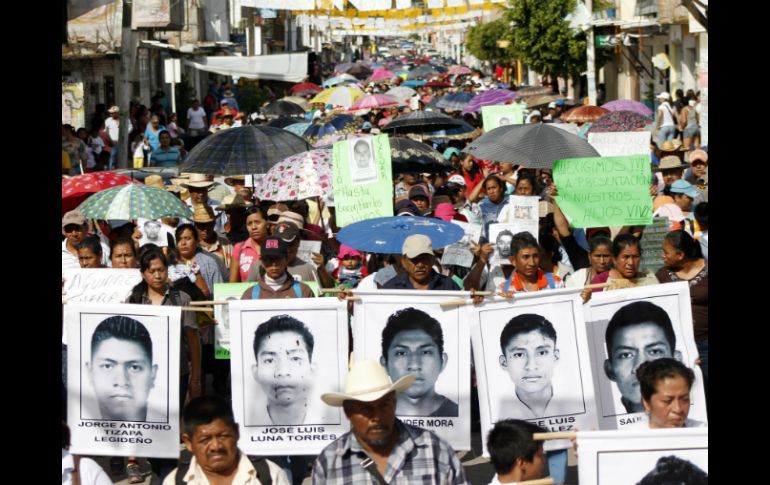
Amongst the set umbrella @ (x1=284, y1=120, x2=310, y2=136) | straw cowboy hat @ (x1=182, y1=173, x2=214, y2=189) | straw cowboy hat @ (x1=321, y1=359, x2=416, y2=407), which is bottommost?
straw cowboy hat @ (x1=321, y1=359, x2=416, y2=407)

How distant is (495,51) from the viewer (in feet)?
235

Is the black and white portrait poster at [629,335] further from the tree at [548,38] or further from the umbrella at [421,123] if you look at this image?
the tree at [548,38]

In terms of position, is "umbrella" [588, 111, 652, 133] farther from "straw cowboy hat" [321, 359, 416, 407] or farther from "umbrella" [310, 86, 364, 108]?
"umbrella" [310, 86, 364, 108]

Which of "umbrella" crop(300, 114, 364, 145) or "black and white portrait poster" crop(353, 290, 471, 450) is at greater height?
"umbrella" crop(300, 114, 364, 145)

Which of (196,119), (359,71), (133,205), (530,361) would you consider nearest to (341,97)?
(196,119)

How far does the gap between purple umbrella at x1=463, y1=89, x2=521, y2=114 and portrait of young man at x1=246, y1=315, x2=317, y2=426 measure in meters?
21.9

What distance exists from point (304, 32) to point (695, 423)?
268 ft

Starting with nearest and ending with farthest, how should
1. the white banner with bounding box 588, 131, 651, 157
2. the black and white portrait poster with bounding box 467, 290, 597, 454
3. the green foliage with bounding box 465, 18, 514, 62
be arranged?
the black and white portrait poster with bounding box 467, 290, 597, 454
the white banner with bounding box 588, 131, 651, 157
the green foliage with bounding box 465, 18, 514, 62

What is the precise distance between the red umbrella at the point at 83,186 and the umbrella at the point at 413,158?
2.82m

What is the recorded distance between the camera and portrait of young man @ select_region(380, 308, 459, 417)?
23.7 ft

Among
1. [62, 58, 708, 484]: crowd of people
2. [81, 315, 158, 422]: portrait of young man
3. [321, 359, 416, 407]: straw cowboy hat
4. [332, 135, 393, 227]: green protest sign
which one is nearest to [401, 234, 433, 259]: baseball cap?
[62, 58, 708, 484]: crowd of people

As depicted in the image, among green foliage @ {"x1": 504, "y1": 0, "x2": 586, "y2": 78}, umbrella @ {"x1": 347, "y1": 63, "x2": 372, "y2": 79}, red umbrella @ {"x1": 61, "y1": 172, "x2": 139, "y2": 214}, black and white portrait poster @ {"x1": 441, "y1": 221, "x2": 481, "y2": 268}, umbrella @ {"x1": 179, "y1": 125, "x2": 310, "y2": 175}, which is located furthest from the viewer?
umbrella @ {"x1": 347, "y1": 63, "x2": 372, "y2": 79}

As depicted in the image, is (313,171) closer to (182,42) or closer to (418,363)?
(418,363)

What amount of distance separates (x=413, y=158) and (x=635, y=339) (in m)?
6.82
